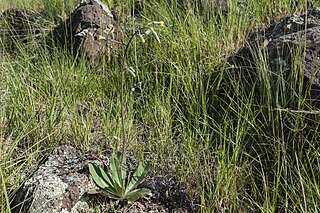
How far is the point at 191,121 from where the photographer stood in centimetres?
234

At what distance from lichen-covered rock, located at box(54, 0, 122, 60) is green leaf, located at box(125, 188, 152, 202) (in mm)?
1670

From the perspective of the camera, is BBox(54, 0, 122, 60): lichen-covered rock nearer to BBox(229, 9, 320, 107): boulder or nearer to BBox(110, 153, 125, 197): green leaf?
BBox(229, 9, 320, 107): boulder

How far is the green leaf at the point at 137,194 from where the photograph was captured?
5.65 feet

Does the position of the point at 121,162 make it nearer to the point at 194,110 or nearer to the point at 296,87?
the point at 194,110

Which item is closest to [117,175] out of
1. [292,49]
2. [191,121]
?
[191,121]

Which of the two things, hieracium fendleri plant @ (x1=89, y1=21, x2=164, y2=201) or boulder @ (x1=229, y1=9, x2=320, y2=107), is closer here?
hieracium fendleri plant @ (x1=89, y1=21, x2=164, y2=201)

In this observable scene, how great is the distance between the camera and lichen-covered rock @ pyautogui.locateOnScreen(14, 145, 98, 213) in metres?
1.68

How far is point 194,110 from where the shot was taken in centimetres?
231

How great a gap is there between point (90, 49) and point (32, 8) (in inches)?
68.2

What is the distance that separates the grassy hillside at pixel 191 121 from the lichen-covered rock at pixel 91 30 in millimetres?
220

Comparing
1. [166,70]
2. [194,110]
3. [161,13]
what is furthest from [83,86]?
[161,13]

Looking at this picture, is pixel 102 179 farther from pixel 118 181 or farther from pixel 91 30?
pixel 91 30

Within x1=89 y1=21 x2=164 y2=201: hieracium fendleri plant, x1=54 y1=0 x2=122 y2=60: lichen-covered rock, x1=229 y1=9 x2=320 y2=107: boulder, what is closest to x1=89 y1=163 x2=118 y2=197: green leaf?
x1=89 y1=21 x2=164 y2=201: hieracium fendleri plant

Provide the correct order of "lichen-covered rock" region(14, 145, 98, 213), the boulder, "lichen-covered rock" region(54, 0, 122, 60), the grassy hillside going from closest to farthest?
"lichen-covered rock" region(14, 145, 98, 213) → the grassy hillside → the boulder → "lichen-covered rock" region(54, 0, 122, 60)
